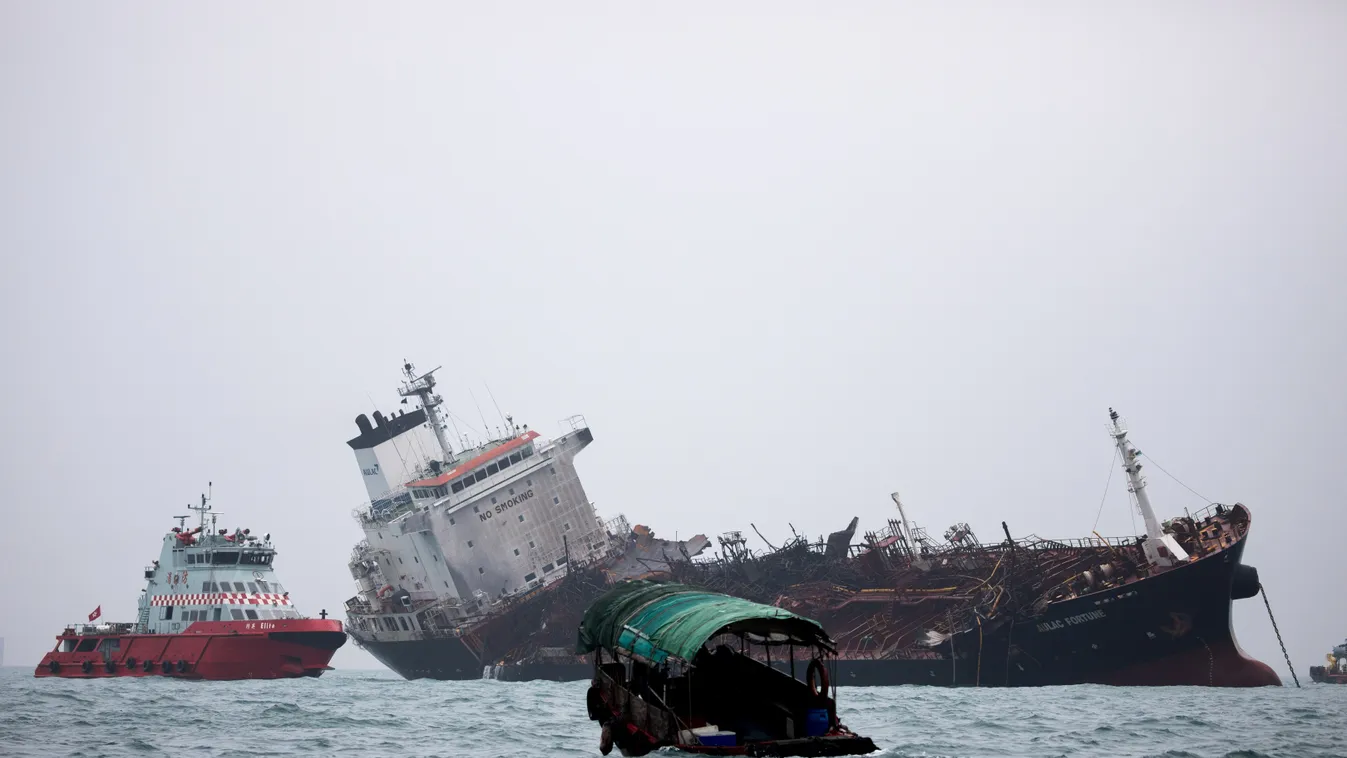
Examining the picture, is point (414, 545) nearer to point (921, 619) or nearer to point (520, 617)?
point (520, 617)

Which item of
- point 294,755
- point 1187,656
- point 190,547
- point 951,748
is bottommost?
point 1187,656

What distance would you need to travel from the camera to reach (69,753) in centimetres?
2300

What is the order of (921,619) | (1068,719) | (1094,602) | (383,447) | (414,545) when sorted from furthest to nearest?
(383,447)
(414,545)
(921,619)
(1094,602)
(1068,719)

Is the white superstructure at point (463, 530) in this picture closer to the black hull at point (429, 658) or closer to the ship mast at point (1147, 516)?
the black hull at point (429, 658)

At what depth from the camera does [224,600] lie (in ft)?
167

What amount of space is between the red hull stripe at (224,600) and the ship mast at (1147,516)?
38039mm

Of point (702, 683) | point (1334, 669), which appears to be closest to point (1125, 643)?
point (702, 683)

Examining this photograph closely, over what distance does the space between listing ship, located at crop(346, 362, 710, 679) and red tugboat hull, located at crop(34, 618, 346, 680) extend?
194 inches

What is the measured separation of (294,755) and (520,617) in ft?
91.1

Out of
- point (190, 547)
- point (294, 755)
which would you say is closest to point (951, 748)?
point (294, 755)

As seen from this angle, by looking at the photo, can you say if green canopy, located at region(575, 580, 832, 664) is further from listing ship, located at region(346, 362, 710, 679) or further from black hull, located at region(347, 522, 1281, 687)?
listing ship, located at region(346, 362, 710, 679)

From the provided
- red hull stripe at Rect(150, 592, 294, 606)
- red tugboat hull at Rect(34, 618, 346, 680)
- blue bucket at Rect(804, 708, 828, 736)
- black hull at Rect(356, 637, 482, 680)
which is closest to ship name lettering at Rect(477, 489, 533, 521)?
black hull at Rect(356, 637, 482, 680)

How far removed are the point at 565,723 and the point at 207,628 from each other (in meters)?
27.3

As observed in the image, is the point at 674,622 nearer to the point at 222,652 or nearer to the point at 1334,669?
the point at 222,652
